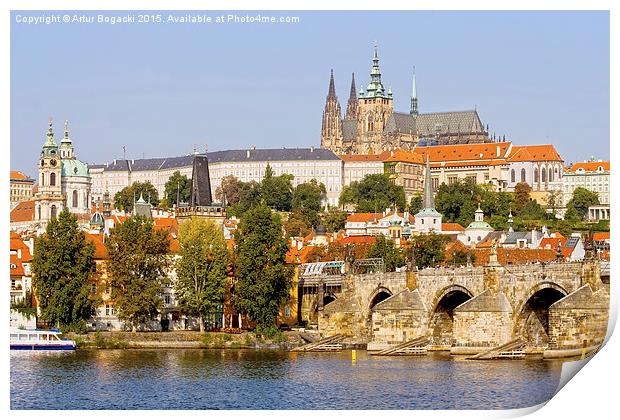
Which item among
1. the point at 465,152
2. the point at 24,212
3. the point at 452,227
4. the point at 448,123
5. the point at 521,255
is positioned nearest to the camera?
the point at 521,255

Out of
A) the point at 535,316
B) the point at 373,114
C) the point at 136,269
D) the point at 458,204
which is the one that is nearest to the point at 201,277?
the point at 136,269

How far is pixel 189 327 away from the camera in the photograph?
5103 centimetres

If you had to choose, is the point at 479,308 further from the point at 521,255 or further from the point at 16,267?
the point at 521,255

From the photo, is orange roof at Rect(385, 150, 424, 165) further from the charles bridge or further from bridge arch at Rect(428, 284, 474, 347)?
bridge arch at Rect(428, 284, 474, 347)

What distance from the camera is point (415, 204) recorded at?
422 ft

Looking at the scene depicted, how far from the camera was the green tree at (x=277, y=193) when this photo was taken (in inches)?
4785

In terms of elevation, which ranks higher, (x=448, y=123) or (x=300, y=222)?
(x=448, y=123)

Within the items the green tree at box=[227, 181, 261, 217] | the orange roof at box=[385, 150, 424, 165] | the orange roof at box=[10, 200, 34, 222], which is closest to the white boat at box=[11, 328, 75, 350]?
the orange roof at box=[10, 200, 34, 222]

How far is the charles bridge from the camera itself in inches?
1478

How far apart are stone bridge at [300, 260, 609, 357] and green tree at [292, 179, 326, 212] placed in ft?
235

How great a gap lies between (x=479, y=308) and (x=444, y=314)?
409 centimetres
